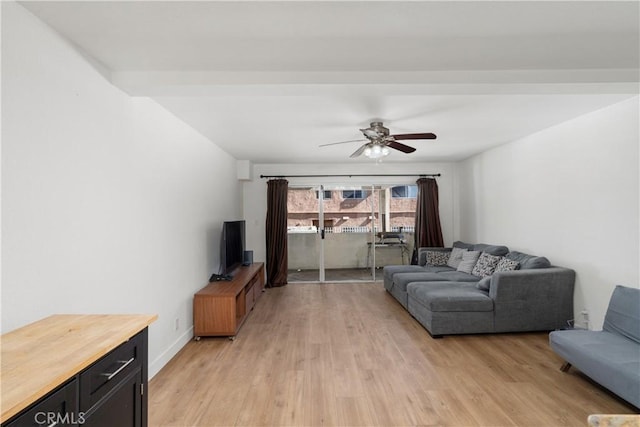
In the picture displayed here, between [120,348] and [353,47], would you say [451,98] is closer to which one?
[353,47]

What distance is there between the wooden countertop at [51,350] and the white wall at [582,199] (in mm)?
3882

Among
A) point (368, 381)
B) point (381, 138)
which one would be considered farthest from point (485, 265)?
point (368, 381)

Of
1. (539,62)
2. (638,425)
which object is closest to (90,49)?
(539,62)

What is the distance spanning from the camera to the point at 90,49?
1.78 m

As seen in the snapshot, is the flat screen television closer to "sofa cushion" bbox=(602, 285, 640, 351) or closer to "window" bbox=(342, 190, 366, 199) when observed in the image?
"window" bbox=(342, 190, 366, 199)

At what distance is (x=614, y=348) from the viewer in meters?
2.27

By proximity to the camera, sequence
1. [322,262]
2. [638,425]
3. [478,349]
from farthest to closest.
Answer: [322,262], [478,349], [638,425]

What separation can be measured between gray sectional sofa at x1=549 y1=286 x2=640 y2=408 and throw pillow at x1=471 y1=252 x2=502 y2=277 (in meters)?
1.50

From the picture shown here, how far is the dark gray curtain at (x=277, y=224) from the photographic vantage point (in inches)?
231

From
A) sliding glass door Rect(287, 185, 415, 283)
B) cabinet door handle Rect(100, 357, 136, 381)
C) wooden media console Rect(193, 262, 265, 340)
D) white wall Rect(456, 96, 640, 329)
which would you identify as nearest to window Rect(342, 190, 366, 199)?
sliding glass door Rect(287, 185, 415, 283)

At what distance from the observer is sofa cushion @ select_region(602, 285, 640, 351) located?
2.38 m

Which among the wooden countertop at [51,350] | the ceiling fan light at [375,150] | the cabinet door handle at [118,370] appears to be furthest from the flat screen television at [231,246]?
the cabinet door handle at [118,370]

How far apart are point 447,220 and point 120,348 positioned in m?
5.98

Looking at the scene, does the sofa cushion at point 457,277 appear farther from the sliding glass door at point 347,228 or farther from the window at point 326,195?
the window at point 326,195
